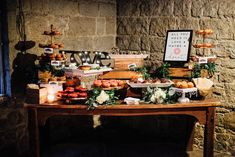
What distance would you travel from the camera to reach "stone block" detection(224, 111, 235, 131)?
4.97 metres

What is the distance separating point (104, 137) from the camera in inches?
221

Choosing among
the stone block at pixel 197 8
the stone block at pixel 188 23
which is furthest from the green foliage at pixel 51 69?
the stone block at pixel 197 8

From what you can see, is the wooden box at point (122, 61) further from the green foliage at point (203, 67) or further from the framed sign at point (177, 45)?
the green foliage at point (203, 67)

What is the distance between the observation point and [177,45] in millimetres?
4984

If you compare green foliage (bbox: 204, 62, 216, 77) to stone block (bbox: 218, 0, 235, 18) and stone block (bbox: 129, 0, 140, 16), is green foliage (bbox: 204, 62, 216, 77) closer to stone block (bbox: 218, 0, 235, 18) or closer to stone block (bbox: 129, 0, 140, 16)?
stone block (bbox: 218, 0, 235, 18)

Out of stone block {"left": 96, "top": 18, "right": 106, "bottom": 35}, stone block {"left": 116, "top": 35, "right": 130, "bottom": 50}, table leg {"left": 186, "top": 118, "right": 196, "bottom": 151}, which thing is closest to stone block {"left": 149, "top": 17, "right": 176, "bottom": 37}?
stone block {"left": 116, "top": 35, "right": 130, "bottom": 50}

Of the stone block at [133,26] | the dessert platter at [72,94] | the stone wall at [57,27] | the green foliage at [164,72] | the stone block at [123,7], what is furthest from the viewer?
the stone block at [123,7]

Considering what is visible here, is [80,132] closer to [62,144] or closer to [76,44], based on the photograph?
[62,144]

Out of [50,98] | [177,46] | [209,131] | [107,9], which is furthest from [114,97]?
[107,9]

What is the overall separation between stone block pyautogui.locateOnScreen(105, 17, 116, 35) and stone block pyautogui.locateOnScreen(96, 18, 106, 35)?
8cm

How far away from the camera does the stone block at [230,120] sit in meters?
4.97

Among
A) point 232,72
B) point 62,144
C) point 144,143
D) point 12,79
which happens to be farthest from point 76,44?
point 232,72

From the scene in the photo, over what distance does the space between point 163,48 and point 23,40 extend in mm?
2224

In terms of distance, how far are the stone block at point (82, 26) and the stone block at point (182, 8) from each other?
1.35m
